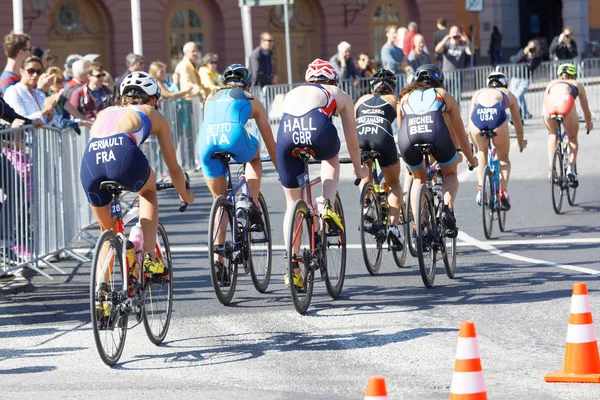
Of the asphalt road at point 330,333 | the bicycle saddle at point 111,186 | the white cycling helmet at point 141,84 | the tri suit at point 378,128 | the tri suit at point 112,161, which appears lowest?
the asphalt road at point 330,333

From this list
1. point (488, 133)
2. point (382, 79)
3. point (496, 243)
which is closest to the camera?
point (382, 79)

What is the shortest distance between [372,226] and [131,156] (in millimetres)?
3497

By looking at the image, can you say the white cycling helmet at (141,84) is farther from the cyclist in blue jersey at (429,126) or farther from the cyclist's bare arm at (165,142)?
the cyclist in blue jersey at (429,126)

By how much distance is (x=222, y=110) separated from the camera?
1036 centimetres

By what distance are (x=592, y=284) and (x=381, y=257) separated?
1912mm

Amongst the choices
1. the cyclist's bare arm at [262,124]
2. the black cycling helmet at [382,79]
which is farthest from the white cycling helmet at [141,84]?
the black cycling helmet at [382,79]

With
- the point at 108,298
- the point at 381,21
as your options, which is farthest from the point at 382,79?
the point at 381,21

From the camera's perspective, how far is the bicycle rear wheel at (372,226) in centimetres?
1149

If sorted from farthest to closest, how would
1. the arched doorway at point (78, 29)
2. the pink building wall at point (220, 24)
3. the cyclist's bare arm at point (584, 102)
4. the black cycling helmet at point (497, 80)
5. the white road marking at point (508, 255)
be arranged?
1. the pink building wall at point (220, 24)
2. the arched doorway at point (78, 29)
3. the cyclist's bare arm at point (584, 102)
4. the black cycling helmet at point (497, 80)
5. the white road marking at point (508, 255)

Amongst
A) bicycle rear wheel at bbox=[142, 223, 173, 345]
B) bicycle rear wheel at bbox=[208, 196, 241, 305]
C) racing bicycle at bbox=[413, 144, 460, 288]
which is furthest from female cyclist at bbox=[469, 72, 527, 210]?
bicycle rear wheel at bbox=[142, 223, 173, 345]

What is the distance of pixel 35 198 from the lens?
39.5 ft

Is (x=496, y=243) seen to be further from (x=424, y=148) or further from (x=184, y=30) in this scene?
(x=184, y=30)

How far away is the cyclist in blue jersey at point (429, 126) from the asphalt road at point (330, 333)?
0.88 m

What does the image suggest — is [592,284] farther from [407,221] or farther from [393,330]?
[393,330]
